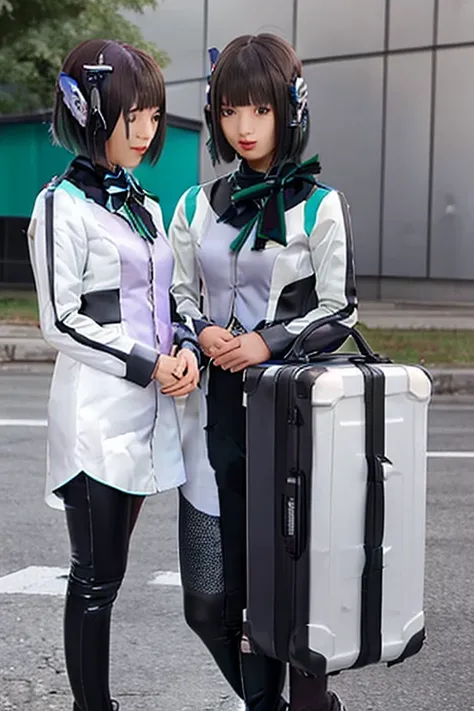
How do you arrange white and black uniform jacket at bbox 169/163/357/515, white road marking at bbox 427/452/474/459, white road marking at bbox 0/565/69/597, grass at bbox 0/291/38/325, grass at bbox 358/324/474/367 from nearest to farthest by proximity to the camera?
white and black uniform jacket at bbox 169/163/357/515 < white road marking at bbox 0/565/69/597 < white road marking at bbox 427/452/474/459 < grass at bbox 358/324/474/367 < grass at bbox 0/291/38/325

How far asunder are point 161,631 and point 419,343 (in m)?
9.07

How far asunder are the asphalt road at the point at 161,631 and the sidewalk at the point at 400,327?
3.79 metres

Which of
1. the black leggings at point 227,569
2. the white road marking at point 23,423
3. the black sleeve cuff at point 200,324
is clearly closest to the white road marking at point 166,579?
the black leggings at point 227,569

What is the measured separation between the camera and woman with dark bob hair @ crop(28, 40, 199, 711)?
100 inches

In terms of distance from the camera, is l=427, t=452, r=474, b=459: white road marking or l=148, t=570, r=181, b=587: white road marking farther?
l=427, t=452, r=474, b=459: white road marking

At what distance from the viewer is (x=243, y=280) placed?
2668mm

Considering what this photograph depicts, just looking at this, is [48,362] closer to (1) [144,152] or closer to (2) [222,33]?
(1) [144,152]

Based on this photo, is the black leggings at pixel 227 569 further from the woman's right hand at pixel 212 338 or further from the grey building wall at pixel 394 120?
the grey building wall at pixel 394 120

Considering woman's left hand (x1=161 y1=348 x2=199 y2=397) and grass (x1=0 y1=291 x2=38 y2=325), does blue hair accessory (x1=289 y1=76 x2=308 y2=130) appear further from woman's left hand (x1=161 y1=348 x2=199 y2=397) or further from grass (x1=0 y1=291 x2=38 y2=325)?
grass (x1=0 y1=291 x2=38 y2=325)

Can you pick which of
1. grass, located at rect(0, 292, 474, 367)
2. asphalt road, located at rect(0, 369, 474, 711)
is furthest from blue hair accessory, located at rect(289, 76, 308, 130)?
grass, located at rect(0, 292, 474, 367)

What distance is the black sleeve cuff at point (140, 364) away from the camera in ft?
8.38

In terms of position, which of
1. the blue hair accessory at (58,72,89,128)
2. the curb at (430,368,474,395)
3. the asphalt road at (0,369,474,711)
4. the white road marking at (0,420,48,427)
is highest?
the blue hair accessory at (58,72,89,128)

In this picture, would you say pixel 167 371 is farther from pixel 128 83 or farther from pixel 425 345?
pixel 425 345

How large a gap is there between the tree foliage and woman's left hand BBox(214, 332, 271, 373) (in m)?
16.6
